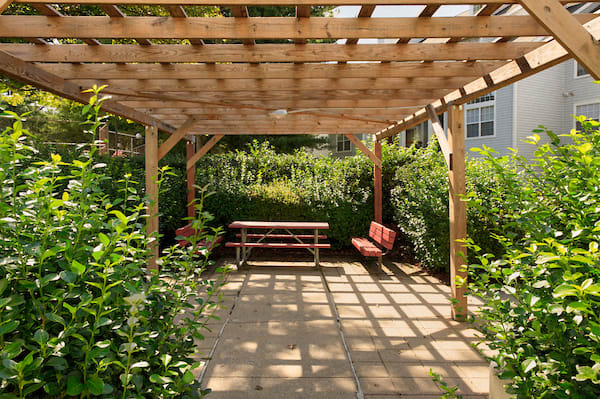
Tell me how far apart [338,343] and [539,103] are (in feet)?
45.0

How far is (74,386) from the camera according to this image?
44.2 inches

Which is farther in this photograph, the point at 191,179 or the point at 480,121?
the point at 480,121

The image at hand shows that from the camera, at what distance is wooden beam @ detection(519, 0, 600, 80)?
2109 millimetres

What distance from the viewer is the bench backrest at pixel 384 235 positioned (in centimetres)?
633

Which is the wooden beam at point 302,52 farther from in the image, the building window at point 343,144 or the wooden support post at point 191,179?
the building window at point 343,144

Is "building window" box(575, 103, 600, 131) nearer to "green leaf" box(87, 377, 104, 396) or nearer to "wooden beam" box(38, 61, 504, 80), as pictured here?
"wooden beam" box(38, 61, 504, 80)

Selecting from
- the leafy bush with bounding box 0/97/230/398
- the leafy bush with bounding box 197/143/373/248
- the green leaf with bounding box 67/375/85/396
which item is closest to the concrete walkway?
the leafy bush with bounding box 0/97/230/398

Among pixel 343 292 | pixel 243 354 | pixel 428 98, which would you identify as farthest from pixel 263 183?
pixel 243 354

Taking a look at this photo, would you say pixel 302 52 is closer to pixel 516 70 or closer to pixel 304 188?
pixel 516 70

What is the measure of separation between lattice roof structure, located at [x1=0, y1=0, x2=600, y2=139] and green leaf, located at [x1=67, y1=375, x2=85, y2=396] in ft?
7.24

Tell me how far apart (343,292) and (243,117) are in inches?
138

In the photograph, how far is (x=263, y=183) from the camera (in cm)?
940

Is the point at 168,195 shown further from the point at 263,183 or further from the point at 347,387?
the point at 347,387

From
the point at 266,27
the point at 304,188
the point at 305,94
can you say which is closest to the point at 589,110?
the point at 304,188
